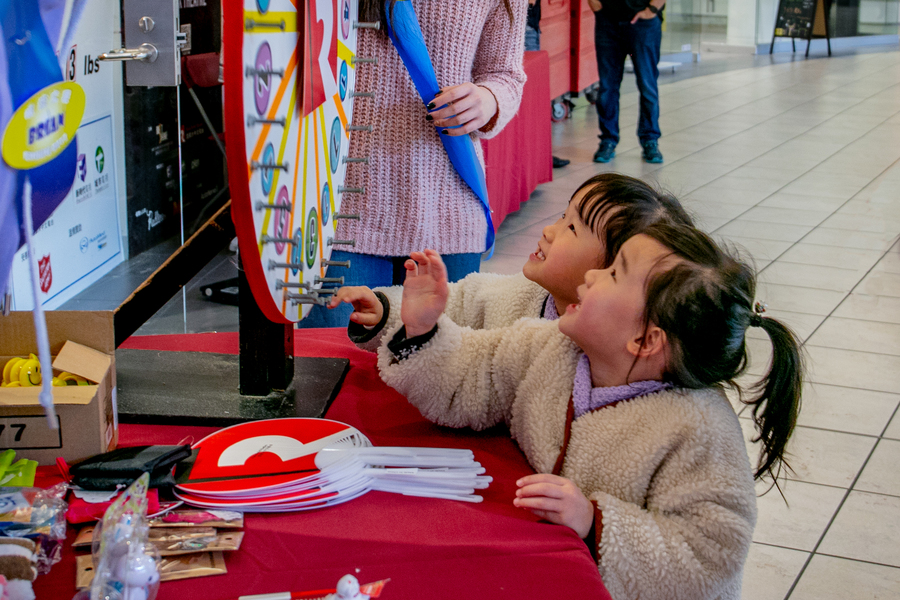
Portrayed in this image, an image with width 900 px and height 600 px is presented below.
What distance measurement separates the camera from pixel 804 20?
37.1 ft

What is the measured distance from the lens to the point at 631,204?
120 centimetres

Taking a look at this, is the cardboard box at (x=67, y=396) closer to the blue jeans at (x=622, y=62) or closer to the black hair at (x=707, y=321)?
the black hair at (x=707, y=321)

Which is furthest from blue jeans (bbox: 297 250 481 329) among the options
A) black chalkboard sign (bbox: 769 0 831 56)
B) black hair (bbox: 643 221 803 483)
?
black chalkboard sign (bbox: 769 0 831 56)

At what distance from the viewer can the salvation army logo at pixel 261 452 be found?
0.88 metres

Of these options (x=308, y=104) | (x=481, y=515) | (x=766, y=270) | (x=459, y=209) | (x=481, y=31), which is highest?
(x=481, y=31)

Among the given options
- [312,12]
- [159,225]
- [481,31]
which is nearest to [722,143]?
[159,225]

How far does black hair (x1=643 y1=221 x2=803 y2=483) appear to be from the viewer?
0.98 m

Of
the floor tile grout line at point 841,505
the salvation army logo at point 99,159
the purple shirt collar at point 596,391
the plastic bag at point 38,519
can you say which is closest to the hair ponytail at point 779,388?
the purple shirt collar at point 596,391

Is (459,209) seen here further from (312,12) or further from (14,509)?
(14,509)

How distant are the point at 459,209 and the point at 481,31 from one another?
31 centimetres

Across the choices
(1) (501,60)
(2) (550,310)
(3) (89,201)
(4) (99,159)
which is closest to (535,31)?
(4) (99,159)

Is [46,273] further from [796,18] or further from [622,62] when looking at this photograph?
[796,18]

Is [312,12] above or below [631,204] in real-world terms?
above

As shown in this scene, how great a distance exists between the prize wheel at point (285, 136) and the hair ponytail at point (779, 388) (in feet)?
1.71
